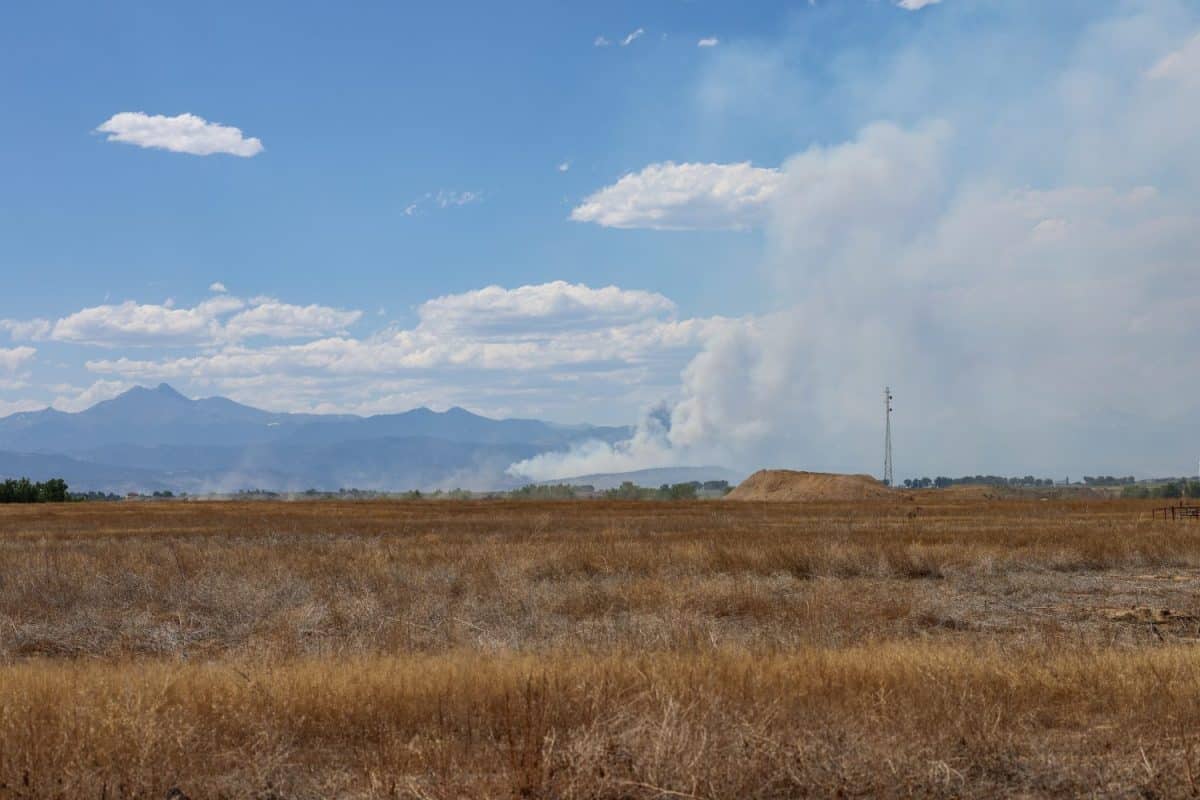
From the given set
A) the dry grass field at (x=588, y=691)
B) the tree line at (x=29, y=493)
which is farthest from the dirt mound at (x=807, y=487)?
the dry grass field at (x=588, y=691)

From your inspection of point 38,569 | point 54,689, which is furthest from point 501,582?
point 54,689

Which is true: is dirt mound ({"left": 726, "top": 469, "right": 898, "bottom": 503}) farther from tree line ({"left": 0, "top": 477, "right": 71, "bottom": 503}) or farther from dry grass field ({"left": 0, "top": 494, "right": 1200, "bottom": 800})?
dry grass field ({"left": 0, "top": 494, "right": 1200, "bottom": 800})

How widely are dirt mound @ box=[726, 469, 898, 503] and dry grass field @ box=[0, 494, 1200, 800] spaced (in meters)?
105

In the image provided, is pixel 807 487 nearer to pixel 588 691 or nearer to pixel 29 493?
pixel 29 493

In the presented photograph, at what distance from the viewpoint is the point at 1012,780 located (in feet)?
27.7

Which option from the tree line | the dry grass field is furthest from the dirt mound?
the dry grass field

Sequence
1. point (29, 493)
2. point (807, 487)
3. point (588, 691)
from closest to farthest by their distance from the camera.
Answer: point (588, 691)
point (29, 493)
point (807, 487)

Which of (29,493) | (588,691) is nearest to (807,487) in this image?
(29,493)

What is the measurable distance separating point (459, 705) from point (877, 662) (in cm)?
475

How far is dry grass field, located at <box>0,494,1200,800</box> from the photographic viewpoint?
8.24 m

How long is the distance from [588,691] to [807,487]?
126 metres

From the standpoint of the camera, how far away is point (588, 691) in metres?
10.5

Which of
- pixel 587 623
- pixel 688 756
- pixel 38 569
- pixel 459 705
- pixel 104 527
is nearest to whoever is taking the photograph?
pixel 688 756

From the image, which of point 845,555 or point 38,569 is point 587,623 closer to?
point 845,555
